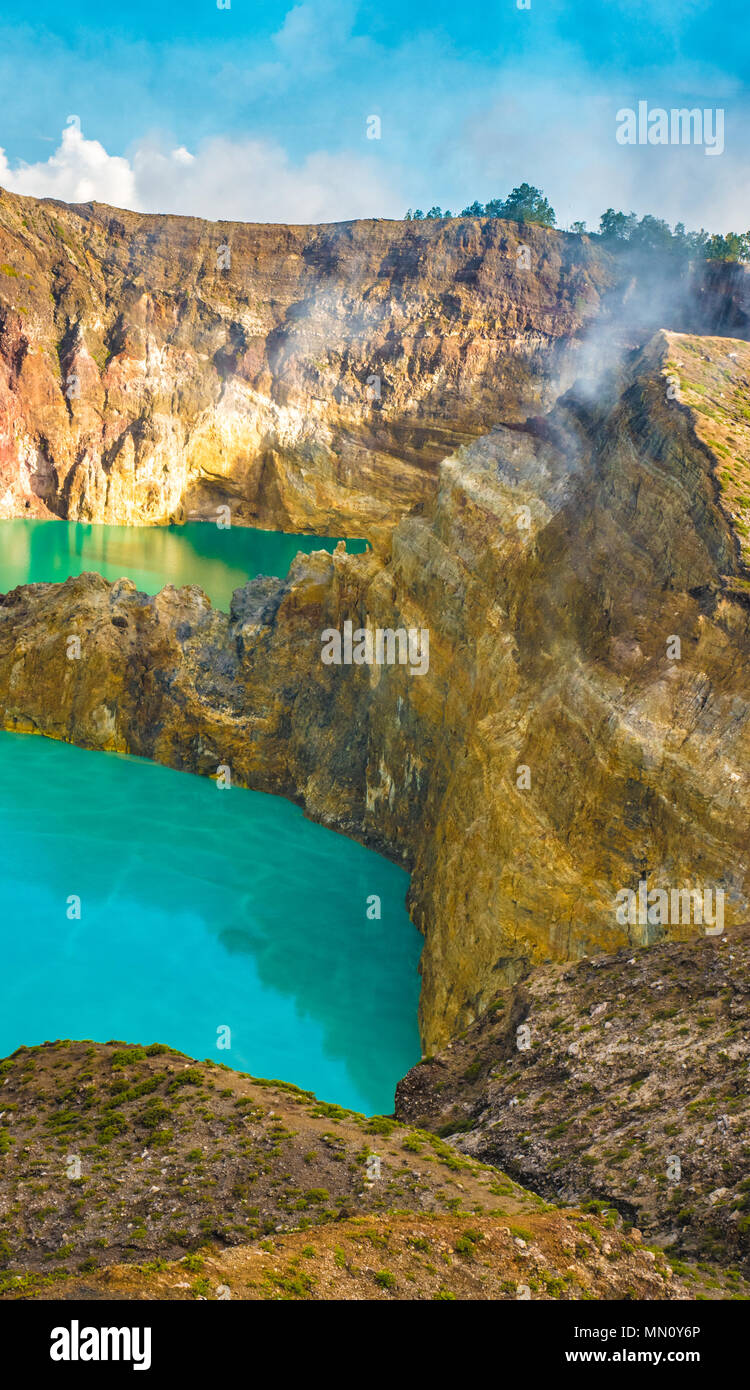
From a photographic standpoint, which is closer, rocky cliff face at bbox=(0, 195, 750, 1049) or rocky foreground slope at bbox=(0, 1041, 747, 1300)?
rocky foreground slope at bbox=(0, 1041, 747, 1300)

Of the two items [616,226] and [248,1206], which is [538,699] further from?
[616,226]

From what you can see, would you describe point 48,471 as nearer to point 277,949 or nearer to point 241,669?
point 241,669

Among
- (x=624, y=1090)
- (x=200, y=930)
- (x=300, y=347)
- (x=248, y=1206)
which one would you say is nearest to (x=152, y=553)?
(x=300, y=347)

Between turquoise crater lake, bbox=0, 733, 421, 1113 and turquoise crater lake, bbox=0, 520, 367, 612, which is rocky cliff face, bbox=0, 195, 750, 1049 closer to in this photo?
turquoise crater lake, bbox=0, 733, 421, 1113

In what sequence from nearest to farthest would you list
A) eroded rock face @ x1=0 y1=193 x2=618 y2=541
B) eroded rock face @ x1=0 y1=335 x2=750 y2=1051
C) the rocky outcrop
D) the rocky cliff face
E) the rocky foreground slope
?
the rocky foreground slope < the rocky outcrop < eroded rock face @ x1=0 y1=335 x2=750 y2=1051 < the rocky cliff face < eroded rock face @ x1=0 y1=193 x2=618 y2=541

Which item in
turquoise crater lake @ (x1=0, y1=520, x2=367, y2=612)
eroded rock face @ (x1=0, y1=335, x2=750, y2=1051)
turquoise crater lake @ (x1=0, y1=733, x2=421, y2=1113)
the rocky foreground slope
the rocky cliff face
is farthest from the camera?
turquoise crater lake @ (x1=0, y1=520, x2=367, y2=612)

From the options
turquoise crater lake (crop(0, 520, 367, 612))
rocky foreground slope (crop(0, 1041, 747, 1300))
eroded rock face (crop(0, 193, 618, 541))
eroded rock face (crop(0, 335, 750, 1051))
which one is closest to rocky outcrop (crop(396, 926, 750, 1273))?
rocky foreground slope (crop(0, 1041, 747, 1300))

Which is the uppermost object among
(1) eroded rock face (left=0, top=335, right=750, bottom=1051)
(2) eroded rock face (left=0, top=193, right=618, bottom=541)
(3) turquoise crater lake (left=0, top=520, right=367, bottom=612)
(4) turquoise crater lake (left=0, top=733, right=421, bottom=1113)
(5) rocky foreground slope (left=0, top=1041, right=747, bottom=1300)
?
(2) eroded rock face (left=0, top=193, right=618, bottom=541)

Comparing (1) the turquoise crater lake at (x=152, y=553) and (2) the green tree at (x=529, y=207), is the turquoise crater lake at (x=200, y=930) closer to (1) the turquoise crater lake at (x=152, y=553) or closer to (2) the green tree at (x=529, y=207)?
(1) the turquoise crater lake at (x=152, y=553)
